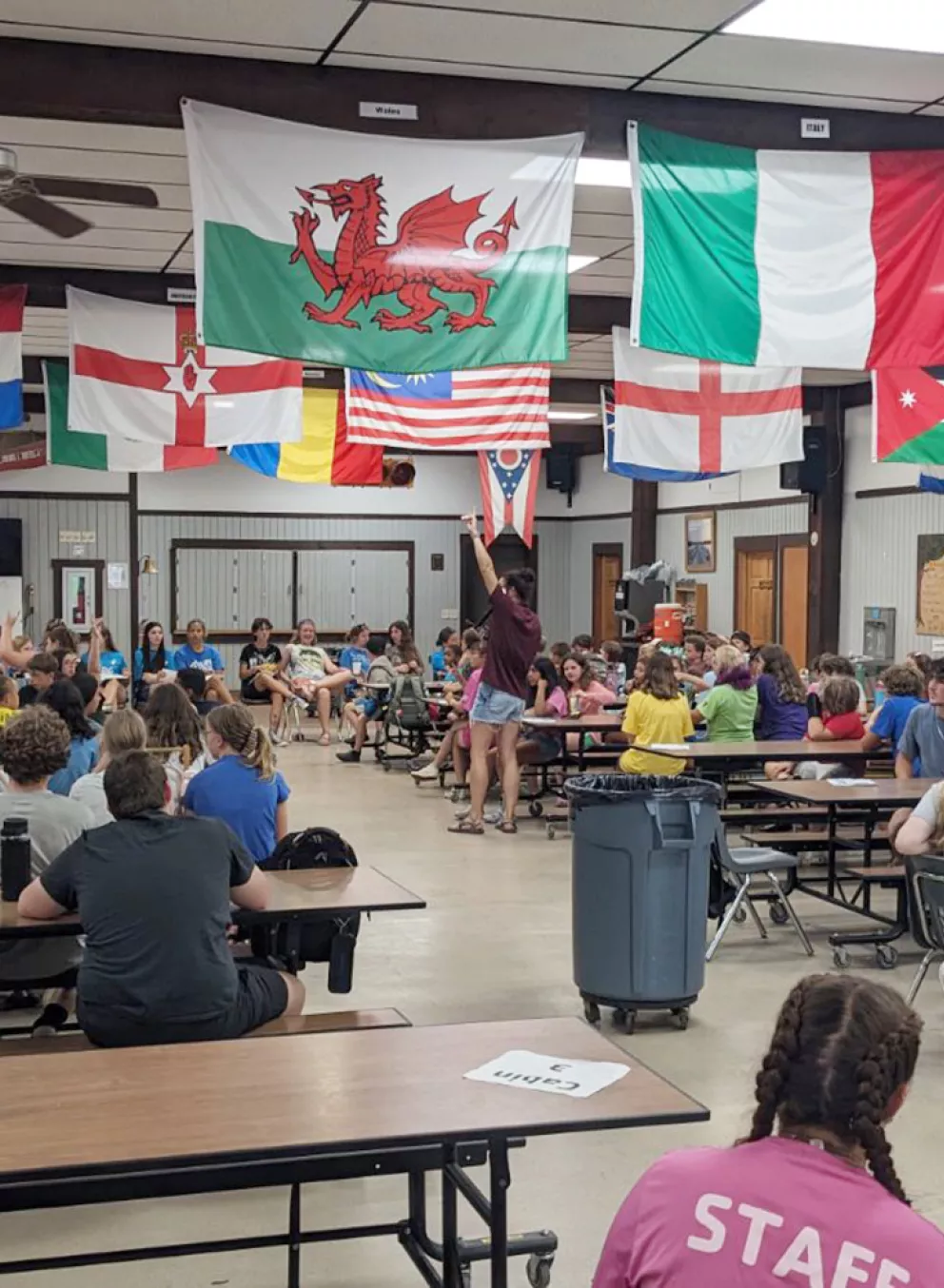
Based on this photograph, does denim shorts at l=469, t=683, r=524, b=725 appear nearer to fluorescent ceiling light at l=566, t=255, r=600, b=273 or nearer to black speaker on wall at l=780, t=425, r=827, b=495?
fluorescent ceiling light at l=566, t=255, r=600, b=273

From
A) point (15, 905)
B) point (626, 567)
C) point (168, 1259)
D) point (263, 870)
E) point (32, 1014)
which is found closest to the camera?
point (168, 1259)

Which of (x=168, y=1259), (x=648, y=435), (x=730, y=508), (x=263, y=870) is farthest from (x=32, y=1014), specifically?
(x=730, y=508)

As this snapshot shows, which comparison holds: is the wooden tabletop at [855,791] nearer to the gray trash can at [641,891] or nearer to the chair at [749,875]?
the chair at [749,875]

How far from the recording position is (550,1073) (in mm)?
3047

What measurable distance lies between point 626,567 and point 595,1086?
19412 mm

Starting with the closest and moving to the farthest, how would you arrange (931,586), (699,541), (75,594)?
(931,586)
(699,541)
(75,594)

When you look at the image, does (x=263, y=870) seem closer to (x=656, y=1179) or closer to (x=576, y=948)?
(x=576, y=948)

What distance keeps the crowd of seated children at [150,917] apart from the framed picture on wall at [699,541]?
51.0 feet

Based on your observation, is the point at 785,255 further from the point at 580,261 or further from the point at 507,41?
the point at 580,261

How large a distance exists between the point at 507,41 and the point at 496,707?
5251 mm

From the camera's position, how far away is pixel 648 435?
9.09 m

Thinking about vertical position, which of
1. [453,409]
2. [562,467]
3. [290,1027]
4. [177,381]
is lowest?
[290,1027]

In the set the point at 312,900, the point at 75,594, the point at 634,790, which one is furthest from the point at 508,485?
the point at 75,594

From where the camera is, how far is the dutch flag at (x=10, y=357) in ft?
29.0
